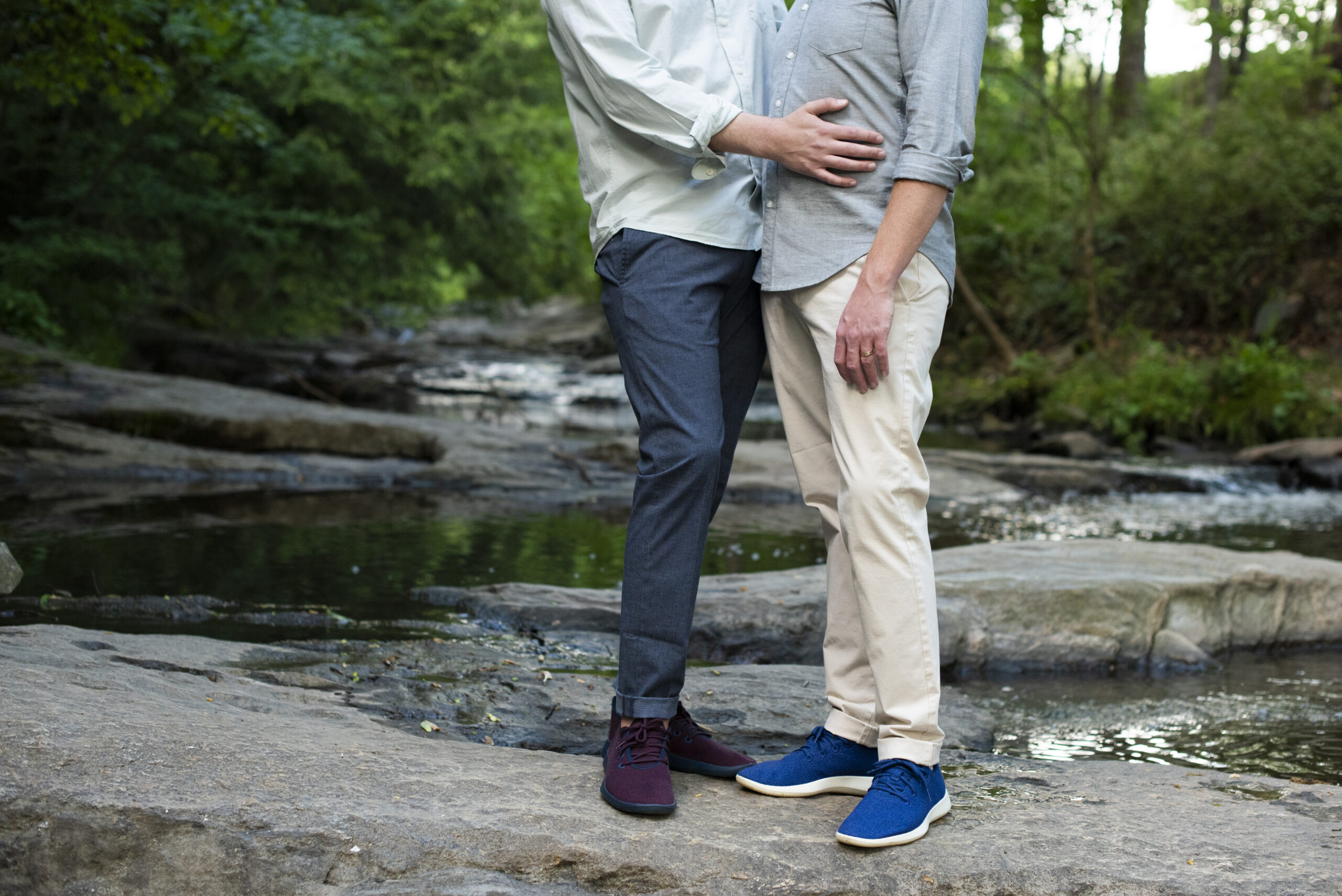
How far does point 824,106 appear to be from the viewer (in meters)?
2.04

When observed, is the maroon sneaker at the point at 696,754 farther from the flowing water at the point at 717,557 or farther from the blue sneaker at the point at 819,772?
the flowing water at the point at 717,557

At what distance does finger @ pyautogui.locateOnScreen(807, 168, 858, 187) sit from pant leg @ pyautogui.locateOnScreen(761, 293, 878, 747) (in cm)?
23

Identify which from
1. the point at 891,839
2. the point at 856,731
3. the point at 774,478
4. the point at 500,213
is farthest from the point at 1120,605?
the point at 500,213

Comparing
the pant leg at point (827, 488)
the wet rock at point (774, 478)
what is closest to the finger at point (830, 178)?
the pant leg at point (827, 488)

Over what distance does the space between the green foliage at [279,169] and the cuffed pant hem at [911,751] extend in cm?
680

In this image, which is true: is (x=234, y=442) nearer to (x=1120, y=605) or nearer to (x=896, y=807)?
(x=1120, y=605)

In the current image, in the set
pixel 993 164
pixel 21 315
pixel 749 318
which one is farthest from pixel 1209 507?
pixel 993 164

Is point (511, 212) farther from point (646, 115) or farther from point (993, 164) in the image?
point (646, 115)

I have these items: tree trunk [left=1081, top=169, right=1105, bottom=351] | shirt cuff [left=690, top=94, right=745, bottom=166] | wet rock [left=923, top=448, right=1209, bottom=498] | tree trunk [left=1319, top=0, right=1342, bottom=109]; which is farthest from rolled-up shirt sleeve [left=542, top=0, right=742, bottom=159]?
tree trunk [left=1319, top=0, right=1342, bottom=109]

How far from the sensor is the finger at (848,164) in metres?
2.02

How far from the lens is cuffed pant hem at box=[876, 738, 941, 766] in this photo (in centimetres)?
202

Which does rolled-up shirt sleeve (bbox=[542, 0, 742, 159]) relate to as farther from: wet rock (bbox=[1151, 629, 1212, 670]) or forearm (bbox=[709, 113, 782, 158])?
wet rock (bbox=[1151, 629, 1212, 670])

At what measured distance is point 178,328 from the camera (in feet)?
50.6

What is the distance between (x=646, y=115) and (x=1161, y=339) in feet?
46.8
